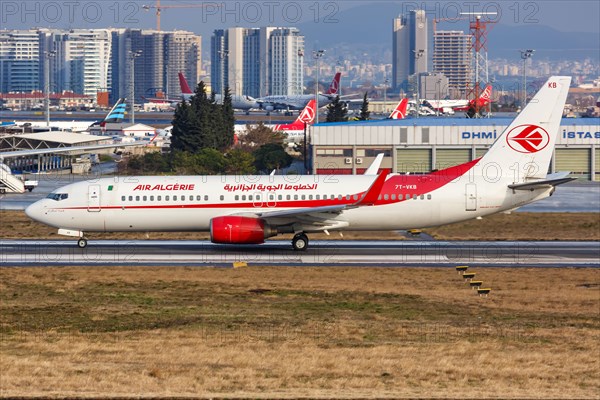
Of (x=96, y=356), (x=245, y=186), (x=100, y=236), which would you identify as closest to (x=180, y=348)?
(x=96, y=356)

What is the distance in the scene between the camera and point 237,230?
47.8 metres

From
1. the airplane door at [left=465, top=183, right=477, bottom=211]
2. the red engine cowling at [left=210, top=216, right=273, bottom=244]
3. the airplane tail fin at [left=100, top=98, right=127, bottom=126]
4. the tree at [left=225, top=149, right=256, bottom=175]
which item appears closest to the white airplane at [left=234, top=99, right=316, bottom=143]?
the airplane tail fin at [left=100, top=98, right=127, bottom=126]

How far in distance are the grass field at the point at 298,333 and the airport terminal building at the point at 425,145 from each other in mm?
45792

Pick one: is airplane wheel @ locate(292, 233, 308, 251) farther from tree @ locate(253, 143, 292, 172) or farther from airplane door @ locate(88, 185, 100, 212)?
tree @ locate(253, 143, 292, 172)

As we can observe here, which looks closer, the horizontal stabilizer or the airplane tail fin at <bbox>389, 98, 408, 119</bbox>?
the horizontal stabilizer

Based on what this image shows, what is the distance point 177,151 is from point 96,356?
7381 cm

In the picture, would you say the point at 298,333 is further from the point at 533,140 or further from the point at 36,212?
the point at 36,212

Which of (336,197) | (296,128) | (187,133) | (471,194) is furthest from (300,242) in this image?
(296,128)

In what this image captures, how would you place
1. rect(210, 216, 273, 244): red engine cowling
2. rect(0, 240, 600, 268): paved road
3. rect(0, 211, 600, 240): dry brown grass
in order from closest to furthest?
rect(0, 240, 600, 268): paved road
rect(210, 216, 273, 244): red engine cowling
rect(0, 211, 600, 240): dry brown grass

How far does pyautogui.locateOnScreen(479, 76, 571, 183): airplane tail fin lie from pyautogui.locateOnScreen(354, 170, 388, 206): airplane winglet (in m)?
5.16

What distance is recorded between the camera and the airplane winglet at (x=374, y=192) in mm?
47344

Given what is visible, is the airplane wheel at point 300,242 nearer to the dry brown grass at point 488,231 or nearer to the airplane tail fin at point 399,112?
the dry brown grass at point 488,231

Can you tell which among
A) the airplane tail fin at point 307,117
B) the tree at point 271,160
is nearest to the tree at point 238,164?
the tree at point 271,160

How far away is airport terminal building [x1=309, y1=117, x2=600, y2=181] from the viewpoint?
3541 inches
